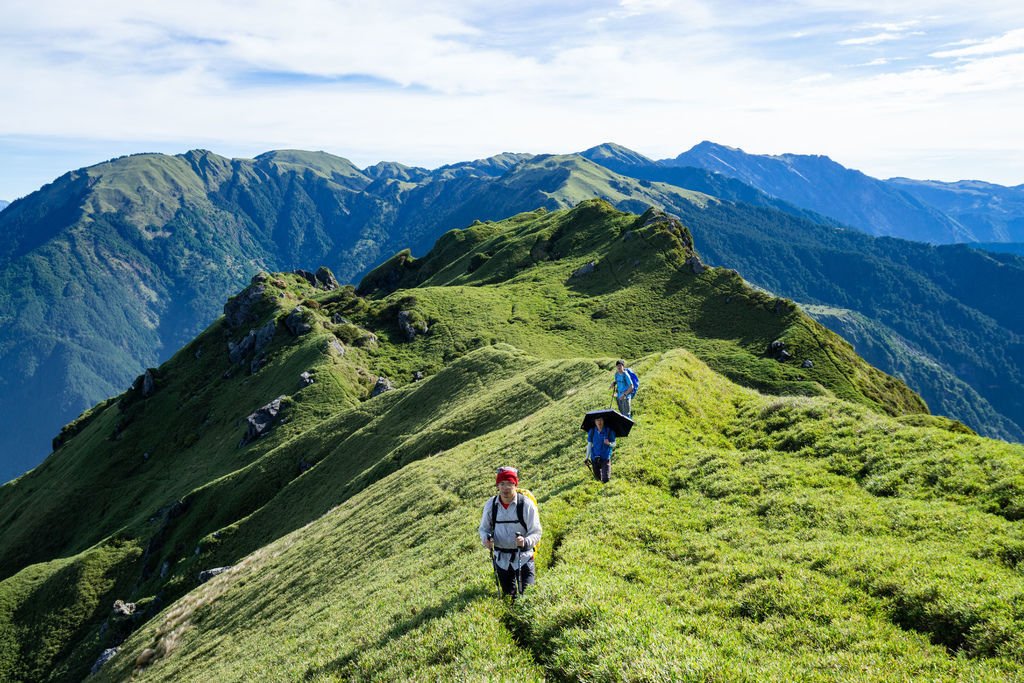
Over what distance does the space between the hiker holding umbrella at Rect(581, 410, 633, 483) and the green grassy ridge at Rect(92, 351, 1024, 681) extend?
958 millimetres

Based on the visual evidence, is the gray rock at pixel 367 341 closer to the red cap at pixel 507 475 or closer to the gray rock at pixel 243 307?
the gray rock at pixel 243 307

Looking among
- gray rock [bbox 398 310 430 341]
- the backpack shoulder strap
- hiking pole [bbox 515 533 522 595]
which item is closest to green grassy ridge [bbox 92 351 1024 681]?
hiking pole [bbox 515 533 522 595]

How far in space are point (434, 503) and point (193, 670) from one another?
58.4ft

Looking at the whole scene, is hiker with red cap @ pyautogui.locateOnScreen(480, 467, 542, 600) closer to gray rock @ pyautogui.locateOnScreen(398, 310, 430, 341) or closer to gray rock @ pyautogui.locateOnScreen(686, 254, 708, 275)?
gray rock @ pyautogui.locateOnScreen(398, 310, 430, 341)

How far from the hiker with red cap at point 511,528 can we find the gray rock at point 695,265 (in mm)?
136628

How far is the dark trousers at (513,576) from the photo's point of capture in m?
16.3

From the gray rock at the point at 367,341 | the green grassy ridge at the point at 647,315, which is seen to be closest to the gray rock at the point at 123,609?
the green grassy ridge at the point at 647,315

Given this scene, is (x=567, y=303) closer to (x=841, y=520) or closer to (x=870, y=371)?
(x=870, y=371)

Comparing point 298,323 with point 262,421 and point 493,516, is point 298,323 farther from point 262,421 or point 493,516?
point 493,516

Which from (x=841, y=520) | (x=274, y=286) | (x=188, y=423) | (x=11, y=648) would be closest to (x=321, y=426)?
(x=11, y=648)

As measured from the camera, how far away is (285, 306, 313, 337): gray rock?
139 m

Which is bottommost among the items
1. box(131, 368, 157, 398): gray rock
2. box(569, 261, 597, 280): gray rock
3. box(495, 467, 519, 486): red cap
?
box(131, 368, 157, 398): gray rock

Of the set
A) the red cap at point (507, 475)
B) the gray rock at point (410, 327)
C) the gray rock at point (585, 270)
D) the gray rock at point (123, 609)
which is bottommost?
the gray rock at point (123, 609)

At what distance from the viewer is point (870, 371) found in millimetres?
129250
